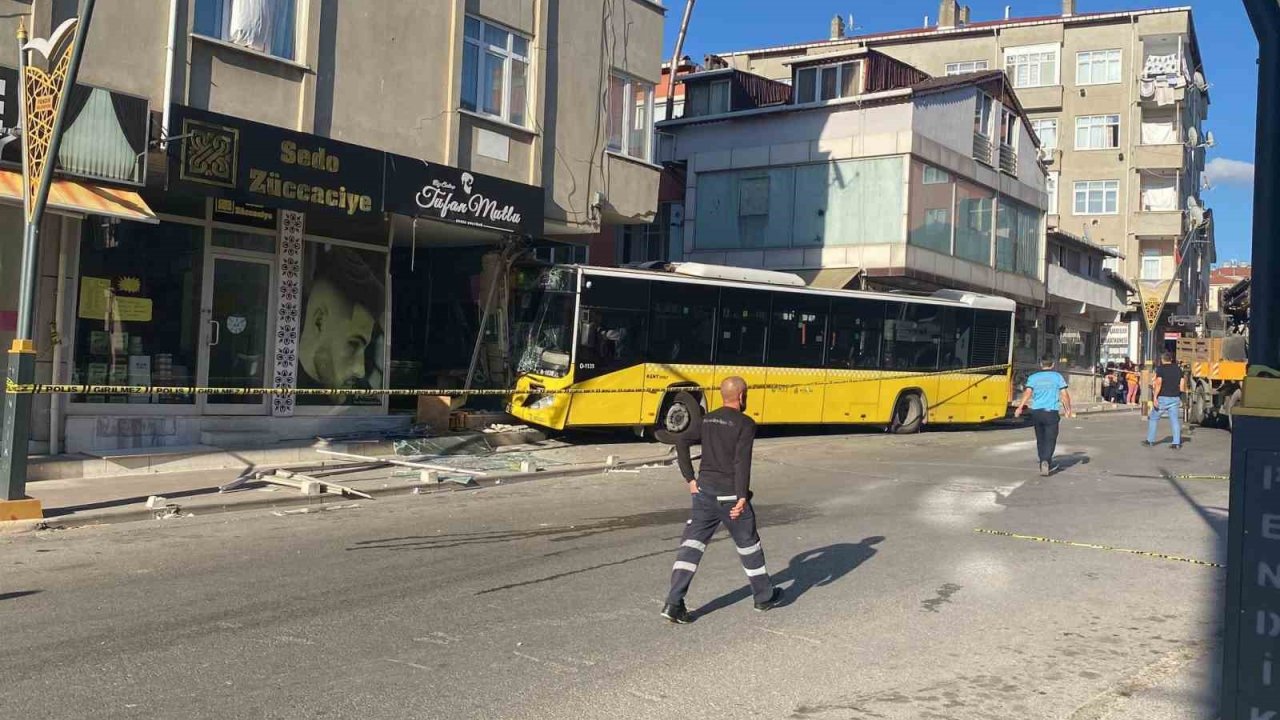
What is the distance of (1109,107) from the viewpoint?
52.8m

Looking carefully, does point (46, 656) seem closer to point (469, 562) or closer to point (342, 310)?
point (469, 562)

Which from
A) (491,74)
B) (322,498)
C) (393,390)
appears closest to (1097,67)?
(491,74)

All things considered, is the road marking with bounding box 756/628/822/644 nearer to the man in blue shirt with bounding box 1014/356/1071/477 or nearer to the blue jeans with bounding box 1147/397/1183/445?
the man in blue shirt with bounding box 1014/356/1071/477

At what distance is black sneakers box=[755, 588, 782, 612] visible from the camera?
695 cm

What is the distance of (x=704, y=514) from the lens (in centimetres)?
677

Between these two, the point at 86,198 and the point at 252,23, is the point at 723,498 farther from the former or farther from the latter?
the point at 252,23

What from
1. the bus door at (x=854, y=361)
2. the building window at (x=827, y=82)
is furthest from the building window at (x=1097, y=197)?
the bus door at (x=854, y=361)

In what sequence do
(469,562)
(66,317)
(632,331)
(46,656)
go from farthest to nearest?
(632,331) → (66,317) → (469,562) → (46,656)

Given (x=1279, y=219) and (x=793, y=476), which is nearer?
(x=1279, y=219)

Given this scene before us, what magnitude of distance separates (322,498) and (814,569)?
5.89m

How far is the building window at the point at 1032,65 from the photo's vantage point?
53.9m

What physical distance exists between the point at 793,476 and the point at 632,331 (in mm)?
4328

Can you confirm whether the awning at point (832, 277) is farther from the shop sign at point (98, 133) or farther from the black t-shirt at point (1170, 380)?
the shop sign at point (98, 133)

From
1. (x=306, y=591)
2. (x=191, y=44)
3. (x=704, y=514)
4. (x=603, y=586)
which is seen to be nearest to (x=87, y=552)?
(x=306, y=591)
